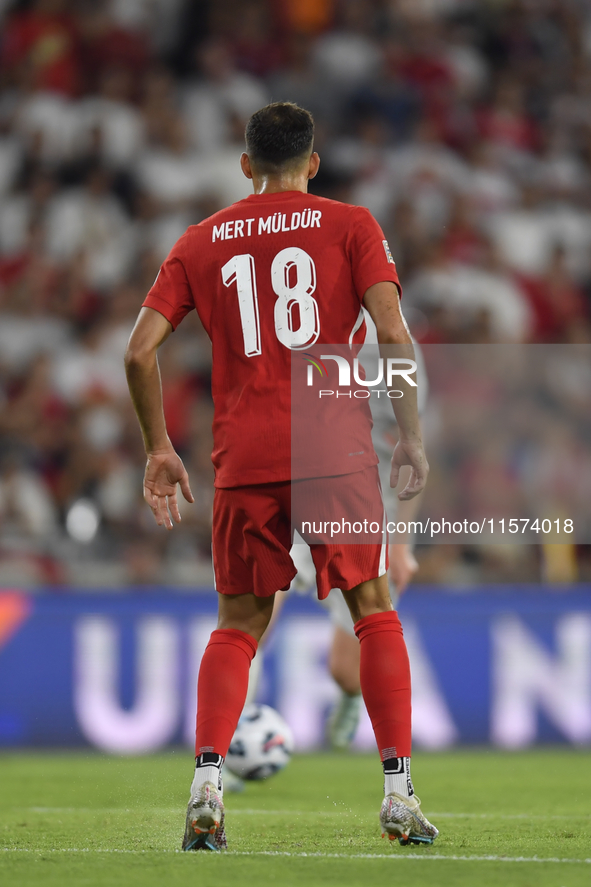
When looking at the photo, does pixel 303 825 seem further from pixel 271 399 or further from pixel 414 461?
pixel 271 399

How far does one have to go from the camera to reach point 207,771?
328cm

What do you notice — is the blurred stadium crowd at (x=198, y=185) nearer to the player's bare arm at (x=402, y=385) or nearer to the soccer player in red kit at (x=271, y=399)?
the soccer player in red kit at (x=271, y=399)

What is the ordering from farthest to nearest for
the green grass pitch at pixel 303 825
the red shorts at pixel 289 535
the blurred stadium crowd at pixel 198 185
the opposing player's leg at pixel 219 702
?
1. the blurred stadium crowd at pixel 198 185
2. the red shorts at pixel 289 535
3. the opposing player's leg at pixel 219 702
4. the green grass pitch at pixel 303 825

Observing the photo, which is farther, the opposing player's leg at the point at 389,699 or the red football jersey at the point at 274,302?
the red football jersey at the point at 274,302

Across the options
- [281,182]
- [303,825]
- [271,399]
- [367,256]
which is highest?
[281,182]

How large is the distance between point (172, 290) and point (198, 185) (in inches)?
294

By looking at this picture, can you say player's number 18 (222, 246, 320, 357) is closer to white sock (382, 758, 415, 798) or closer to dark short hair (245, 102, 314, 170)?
dark short hair (245, 102, 314, 170)

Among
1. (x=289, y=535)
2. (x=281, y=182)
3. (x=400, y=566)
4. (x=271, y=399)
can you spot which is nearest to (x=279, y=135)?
(x=281, y=182)

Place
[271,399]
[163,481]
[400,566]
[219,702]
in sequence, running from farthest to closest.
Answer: [400,566] → [163,481] → [271,399] → [219,702]

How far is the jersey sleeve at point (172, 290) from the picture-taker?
3602 mm

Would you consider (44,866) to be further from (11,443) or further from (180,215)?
(180,215)

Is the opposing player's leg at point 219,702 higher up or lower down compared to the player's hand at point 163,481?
lower down

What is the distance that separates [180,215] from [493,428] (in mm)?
3682

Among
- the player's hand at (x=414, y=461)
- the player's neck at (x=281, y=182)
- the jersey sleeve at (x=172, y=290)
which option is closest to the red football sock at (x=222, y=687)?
the player's hand at (x=414, y=461)
